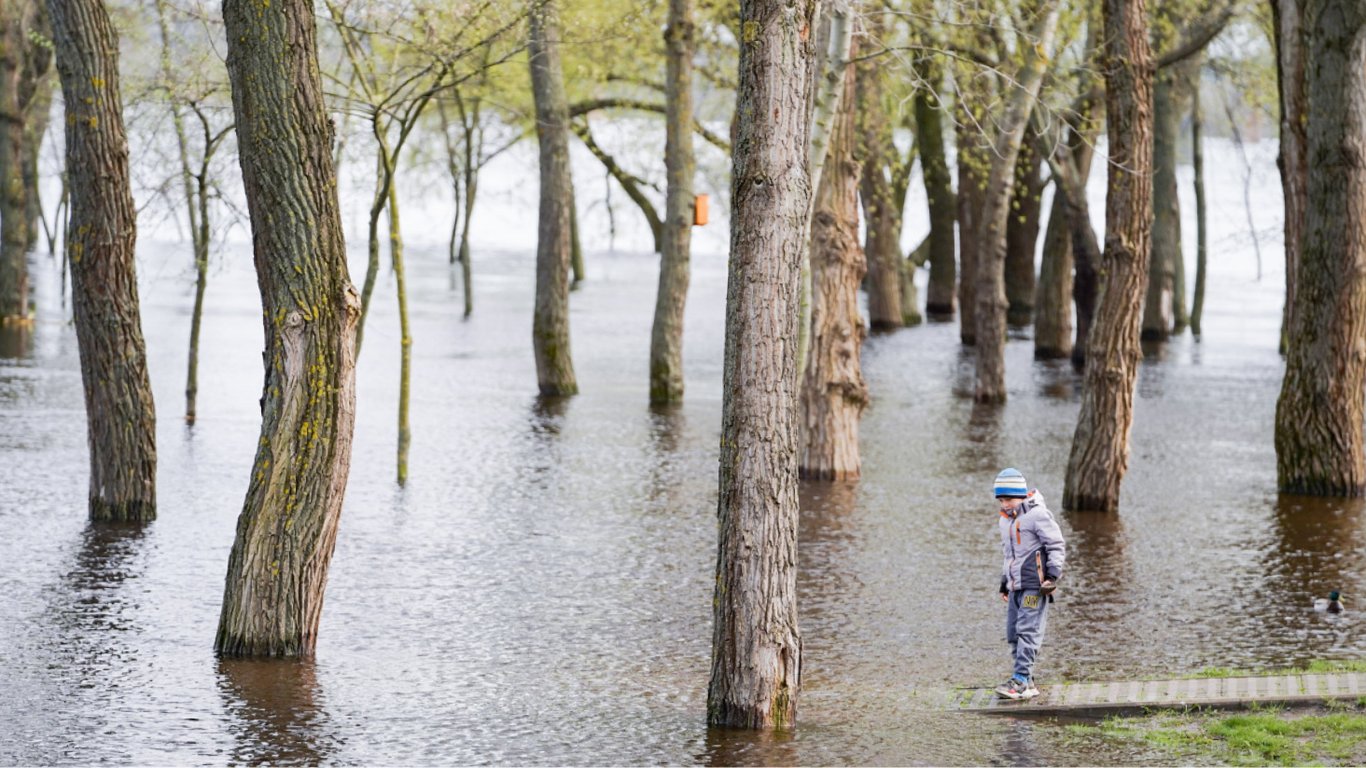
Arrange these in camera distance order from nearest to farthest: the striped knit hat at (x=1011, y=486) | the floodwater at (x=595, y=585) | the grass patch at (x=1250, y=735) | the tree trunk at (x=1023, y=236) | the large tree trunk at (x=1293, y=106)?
1. the grass patch at (x=1250, y=735)
2. the floodwater at (x=595, y=585)
3. the striped knit hat at (x=1011, y=486)
4. the large tree trunk at (x=1293, y=106)
5. the tree trunk at (x=1023, y=236)

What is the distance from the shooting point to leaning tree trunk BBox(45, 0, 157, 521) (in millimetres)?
14297

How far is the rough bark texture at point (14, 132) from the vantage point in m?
31.4

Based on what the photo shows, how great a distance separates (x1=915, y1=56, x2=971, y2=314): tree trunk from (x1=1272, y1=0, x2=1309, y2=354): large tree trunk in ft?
62.4

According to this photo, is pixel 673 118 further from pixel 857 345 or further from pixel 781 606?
pixel 781 606

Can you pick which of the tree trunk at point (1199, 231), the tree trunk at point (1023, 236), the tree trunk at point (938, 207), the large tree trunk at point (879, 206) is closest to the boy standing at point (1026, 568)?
the large tree trunk at point (879, 206)

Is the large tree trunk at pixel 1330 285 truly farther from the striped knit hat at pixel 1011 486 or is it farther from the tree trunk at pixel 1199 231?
the tree trunk at pixel 1199 231

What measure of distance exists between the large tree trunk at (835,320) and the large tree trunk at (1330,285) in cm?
436

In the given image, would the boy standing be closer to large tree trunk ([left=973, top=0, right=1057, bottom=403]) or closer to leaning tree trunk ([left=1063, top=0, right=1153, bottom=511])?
leaning tree trunk ([left=1063, top=0, right=1153, bottom=511])

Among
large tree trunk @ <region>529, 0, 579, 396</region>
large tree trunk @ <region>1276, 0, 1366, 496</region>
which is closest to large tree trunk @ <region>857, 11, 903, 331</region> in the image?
large tree trunk @ <region>529, 0, 579, 396</region>

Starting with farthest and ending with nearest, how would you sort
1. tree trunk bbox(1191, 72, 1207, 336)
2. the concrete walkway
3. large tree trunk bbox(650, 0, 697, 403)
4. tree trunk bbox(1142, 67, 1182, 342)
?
tree trunk bbox(1191, 72, 1207, 336) → tree trunk bbox(1142, 67, 1182, 342) → large tree trunk bbox(650, 0, 697, 403) → the concrete walkway

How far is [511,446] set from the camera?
20953 mm

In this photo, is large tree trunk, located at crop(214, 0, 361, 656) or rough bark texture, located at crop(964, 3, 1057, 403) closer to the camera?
large tree trunk, located at crop(214, 0, 361, 656)

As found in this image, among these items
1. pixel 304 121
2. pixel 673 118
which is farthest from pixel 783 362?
pixel 673 118

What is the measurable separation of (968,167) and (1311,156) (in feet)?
62.9
